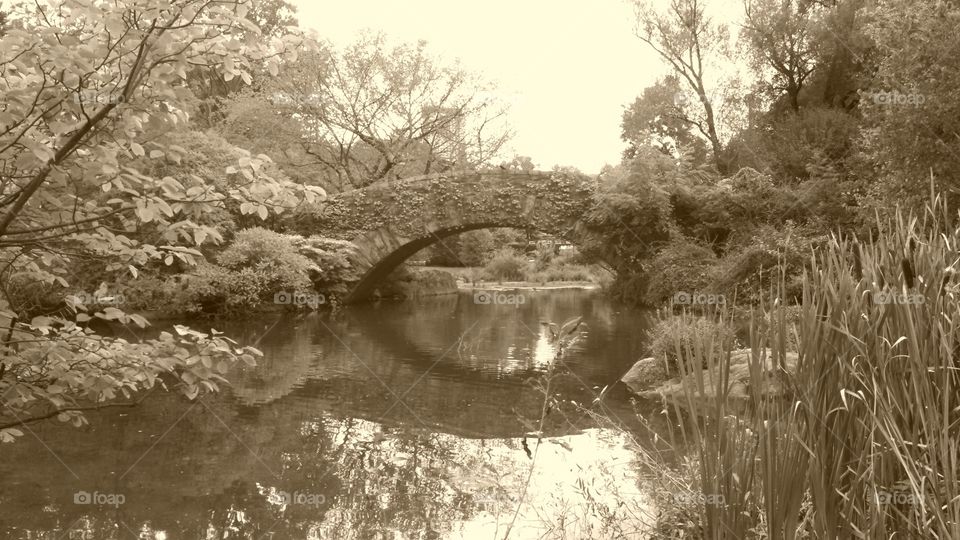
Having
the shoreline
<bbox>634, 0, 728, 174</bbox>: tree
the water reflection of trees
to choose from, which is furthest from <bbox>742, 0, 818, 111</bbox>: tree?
the water reflection of trees

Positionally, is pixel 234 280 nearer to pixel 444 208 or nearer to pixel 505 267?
pixel 444 208

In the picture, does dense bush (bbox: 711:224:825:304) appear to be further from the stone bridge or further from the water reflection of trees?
the water reflection of trees

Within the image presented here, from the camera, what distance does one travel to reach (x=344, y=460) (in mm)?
5898

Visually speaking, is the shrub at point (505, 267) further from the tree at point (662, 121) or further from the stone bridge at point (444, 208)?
the stone bridge at point (444, 208)

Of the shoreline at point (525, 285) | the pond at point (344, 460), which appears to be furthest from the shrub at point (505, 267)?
the pond at point (344, 460)

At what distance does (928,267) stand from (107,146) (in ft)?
8.02

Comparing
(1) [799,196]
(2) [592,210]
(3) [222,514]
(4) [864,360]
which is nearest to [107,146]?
(4) [864,360]

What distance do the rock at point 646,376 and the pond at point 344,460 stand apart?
205 mm

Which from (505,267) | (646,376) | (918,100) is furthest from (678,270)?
(505,267)

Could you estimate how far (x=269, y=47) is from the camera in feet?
7.93

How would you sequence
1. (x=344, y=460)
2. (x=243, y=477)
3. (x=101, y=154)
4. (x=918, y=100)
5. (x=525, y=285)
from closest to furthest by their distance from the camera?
(x=101, y=154) → (x=243, y=477) → (x=344, y=460) → (x=918, y=100) → (x=525, y=285)

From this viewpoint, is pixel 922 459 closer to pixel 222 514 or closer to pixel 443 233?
pixel 222 514

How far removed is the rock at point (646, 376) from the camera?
8938 mm

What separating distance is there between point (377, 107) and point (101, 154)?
65.4ft
